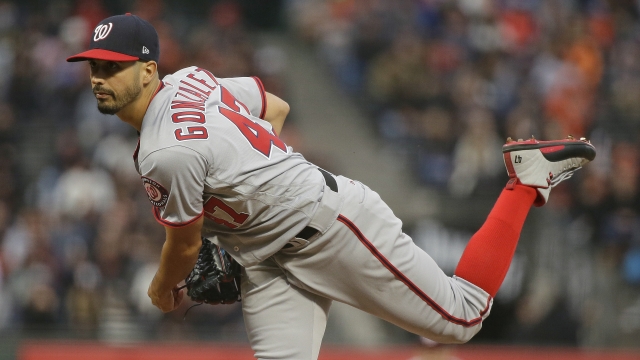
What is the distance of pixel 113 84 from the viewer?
3.83m

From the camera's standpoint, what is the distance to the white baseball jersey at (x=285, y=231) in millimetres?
3887

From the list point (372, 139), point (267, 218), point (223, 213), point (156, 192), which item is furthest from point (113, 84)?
point (372, 139)

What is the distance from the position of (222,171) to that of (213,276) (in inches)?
26.8

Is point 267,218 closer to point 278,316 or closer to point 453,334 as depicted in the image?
point 278,316

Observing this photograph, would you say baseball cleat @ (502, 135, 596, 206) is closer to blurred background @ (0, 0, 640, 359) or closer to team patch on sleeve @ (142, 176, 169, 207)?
team patch on sleeve @ (142, 176, 169, 207)

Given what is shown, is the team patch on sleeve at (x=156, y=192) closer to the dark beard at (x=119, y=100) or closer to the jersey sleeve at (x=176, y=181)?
the jersey sleeve at (x=176, y=181)

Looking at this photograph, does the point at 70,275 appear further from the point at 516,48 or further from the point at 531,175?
the point at 516,48

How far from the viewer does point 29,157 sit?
33.8 feet

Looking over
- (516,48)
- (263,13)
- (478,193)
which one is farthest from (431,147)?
(263,13)

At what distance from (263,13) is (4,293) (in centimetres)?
638

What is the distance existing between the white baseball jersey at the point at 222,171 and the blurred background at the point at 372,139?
414cm

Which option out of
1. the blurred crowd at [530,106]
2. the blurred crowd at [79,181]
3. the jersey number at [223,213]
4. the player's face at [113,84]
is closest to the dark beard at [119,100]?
the player's face at [113,84]

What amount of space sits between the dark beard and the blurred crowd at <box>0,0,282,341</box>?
138 inches

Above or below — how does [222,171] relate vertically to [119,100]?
below
